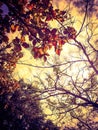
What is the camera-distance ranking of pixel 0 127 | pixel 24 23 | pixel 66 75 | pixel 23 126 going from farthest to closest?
1. pixel 23 126
2. pixel 0 127
3. pixel 66 75
4. pixel 24 23

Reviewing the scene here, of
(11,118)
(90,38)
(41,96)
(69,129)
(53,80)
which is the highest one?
(90,38)

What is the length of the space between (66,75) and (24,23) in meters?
7.49

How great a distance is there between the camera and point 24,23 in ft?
15.4

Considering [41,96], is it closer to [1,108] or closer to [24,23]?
[1,108]

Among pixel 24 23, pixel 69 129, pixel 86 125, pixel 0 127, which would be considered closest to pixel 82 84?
pixel 86 125

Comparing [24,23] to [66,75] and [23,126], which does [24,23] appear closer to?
[66,75]

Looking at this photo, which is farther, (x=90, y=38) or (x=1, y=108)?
(x=1, y=108)

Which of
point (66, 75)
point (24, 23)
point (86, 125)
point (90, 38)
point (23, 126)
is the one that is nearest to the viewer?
point (24, 23)

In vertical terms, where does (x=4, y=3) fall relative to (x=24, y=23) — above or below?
above

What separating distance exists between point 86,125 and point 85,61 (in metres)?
5.79

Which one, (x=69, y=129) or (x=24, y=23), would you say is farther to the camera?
(x=69, y=129)

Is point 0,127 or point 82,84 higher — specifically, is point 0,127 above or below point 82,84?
below

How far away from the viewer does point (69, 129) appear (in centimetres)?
1587

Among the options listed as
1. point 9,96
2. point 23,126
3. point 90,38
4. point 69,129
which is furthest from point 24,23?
point 23,126
